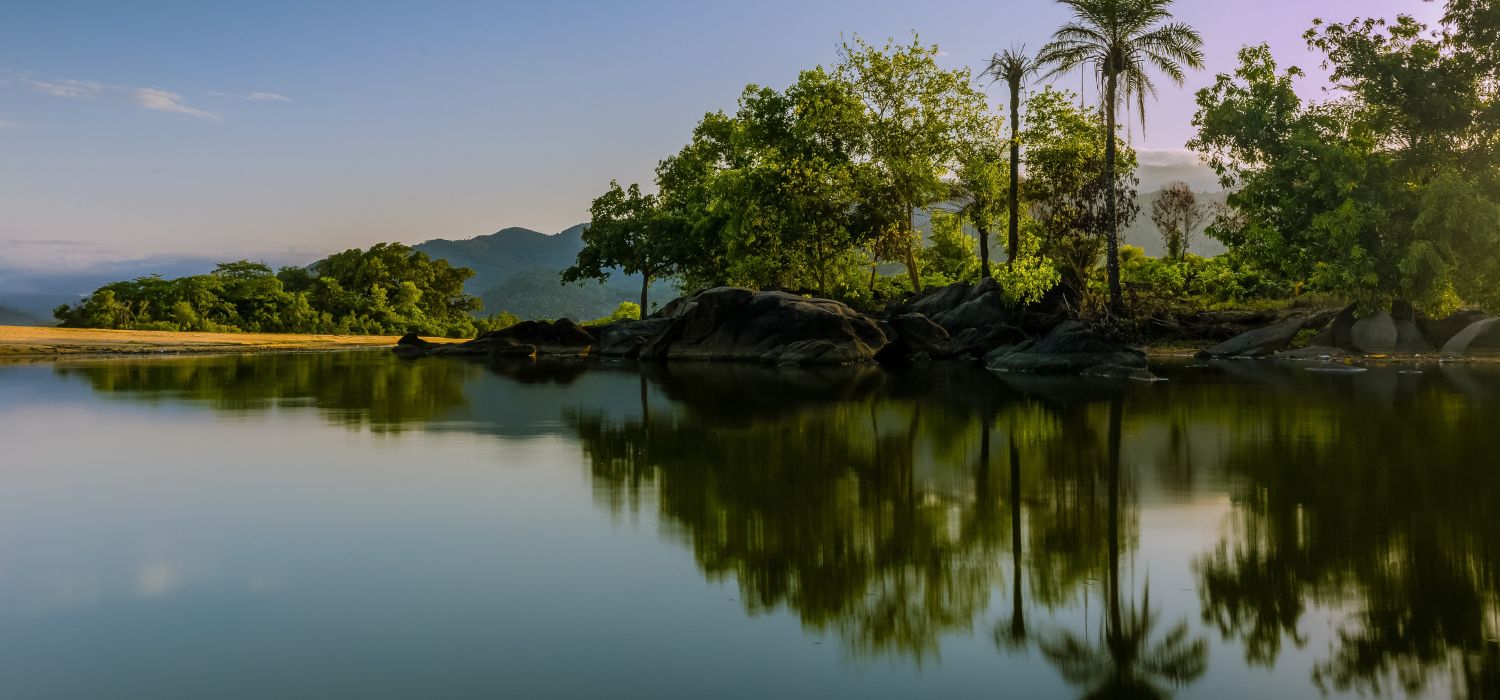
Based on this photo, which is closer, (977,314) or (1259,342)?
(1259,342)

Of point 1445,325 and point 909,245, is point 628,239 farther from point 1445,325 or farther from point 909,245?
point 1445,325

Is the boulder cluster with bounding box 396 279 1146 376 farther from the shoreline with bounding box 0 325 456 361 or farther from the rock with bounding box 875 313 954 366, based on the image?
the shoreline with bounding box 0 325 456 361

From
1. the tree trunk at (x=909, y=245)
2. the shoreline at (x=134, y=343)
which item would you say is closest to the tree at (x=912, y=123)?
the tree trunk at (x=909, y=245)

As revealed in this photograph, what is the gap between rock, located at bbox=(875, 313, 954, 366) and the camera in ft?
108

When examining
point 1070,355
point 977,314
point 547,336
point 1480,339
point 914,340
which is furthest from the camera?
point 547,336

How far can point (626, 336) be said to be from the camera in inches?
1592

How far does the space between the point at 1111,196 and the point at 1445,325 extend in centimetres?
1142

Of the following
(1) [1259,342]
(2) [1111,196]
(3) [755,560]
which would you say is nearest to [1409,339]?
(1) [1259,342]

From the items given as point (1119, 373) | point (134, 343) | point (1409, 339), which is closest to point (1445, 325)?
point (1409, 339)

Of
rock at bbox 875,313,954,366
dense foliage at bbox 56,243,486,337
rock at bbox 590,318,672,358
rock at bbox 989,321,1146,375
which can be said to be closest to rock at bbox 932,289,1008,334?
rock at bbox 875,313,954,366

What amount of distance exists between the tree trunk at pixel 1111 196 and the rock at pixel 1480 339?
10376 mm

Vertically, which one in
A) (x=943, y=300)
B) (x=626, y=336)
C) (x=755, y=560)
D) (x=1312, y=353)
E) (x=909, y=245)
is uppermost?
(x=909, y=245)

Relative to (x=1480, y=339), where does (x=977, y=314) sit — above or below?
above

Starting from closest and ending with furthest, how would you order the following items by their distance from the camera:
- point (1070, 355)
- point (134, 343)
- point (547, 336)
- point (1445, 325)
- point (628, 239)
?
point (1070, 355)
point (1445, 325)
point (134, 343)
point (547, 336)
point (628, 239)
